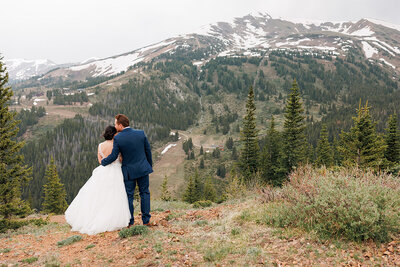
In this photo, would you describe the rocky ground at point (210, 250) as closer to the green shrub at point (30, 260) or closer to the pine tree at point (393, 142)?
the green shrub at point (30, 260)

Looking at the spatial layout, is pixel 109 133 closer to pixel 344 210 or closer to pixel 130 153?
pixel 130 153

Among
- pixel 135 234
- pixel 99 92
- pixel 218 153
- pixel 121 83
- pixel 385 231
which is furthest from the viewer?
pixel 121 83

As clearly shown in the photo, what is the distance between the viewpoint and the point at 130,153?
20.9 ft

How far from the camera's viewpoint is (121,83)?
196 metres

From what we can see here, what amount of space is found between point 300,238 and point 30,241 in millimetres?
9017

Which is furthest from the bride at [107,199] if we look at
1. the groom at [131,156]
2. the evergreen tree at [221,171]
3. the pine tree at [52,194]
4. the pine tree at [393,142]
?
the evergreen tree at [221,171]

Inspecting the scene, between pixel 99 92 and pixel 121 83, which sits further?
pixel 121 83

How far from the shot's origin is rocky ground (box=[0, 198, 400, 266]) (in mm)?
4516

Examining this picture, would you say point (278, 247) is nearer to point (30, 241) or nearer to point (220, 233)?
point (220, 233)

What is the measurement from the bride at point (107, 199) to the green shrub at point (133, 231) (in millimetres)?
659

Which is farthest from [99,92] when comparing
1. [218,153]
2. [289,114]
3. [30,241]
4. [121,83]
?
[30,241]

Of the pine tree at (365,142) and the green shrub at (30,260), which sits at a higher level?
the green shrub at (30,260)

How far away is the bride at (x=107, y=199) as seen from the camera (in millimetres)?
6688

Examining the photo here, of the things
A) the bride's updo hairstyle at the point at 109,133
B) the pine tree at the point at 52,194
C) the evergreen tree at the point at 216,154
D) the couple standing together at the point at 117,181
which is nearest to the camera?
the couple standing together at the point at 117,181
